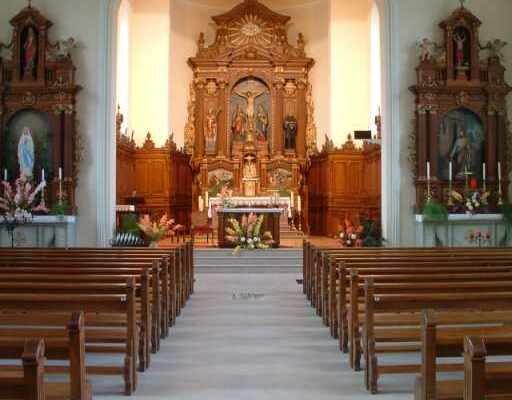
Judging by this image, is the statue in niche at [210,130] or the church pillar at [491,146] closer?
the church pillar at [491,146]

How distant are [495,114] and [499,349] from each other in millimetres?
12180

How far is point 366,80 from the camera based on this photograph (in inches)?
814

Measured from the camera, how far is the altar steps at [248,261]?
1335cm

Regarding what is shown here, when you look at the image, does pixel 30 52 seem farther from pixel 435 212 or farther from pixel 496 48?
pixel 496 48

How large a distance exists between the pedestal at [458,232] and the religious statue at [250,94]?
9.44m

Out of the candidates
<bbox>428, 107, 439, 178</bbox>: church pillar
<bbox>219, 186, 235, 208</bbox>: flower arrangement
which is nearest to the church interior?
<bbox>428, 107, 439, 178</bbox>: church pillar

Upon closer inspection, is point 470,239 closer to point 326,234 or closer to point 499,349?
point 326,234

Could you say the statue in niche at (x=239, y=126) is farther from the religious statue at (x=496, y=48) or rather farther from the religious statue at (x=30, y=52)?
the religious statue at (x=496, y=48)

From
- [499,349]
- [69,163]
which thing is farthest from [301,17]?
[499,349]

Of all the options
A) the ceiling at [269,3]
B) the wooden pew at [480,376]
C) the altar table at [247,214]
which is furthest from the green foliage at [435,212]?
the ceiling at [269,3]

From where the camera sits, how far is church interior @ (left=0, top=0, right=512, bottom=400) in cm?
496

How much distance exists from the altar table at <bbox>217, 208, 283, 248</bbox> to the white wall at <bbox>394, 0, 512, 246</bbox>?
312 cm

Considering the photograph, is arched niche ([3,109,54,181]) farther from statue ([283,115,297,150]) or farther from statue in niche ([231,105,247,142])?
statue ([283,115,297,150])

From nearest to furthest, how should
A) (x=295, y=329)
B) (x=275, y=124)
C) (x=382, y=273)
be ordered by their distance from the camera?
(x=382, y=273) < (x=295, y=329) < (x=275, y=124)
